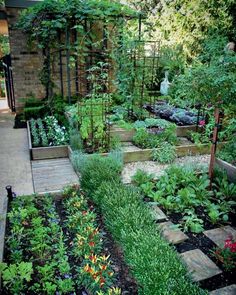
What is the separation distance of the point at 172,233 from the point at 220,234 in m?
0.47

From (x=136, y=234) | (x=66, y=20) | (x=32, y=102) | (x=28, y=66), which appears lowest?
(x=136, y=234)

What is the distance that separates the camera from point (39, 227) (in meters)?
2.57

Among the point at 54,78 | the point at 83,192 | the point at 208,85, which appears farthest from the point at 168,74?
the point at 83,192

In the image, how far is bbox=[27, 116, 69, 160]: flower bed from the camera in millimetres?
4738

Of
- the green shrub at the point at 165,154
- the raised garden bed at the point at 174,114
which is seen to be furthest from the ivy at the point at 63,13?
the green shrub at the point at 165,154

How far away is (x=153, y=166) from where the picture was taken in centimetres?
441

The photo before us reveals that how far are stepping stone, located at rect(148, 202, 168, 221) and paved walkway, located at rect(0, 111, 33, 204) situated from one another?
1.62m

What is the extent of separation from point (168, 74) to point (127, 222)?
6912 mm

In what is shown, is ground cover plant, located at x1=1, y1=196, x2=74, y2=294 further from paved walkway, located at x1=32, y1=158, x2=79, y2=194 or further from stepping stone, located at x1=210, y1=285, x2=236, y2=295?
stepping stone, located at x1=210, y1=285, x2=236, y2=295

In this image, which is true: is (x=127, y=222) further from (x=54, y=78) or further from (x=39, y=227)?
(x=54, y=78)

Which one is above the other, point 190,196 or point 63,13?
point 63,13

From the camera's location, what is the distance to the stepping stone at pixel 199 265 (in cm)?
211

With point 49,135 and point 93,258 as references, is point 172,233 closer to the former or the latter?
point 93,258

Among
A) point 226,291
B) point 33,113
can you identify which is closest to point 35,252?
point 226,291
